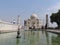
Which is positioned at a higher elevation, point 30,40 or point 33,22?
point 33,22

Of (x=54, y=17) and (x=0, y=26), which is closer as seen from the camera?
(x=0, y=26)

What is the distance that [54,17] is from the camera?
196 feet

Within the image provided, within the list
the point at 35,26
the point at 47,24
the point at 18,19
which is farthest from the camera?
the point at 35,26

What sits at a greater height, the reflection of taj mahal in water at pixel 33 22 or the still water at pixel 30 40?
the reflection of taj mahal in water at pixel 33 22

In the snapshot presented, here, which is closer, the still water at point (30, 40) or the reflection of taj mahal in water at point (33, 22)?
the still water at point (30, 40)

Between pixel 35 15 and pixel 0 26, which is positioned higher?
pixel 35 15

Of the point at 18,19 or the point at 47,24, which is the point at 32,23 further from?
the point at 18,19

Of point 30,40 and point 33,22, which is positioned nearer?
point 30,40

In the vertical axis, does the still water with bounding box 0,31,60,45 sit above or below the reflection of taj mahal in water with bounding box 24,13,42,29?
below

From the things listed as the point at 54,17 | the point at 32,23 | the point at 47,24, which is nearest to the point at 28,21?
the point at 32,23

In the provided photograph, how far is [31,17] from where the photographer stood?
366ft

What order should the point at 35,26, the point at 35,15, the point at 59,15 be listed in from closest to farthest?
the point at 59,15, the point at 35,26, the point at 35,15

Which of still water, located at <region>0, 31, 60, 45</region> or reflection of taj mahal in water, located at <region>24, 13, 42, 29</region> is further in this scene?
reflection of taj mahal in water, located at <region>24, 13, 42, 29</region>

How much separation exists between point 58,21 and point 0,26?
21.1 metres
